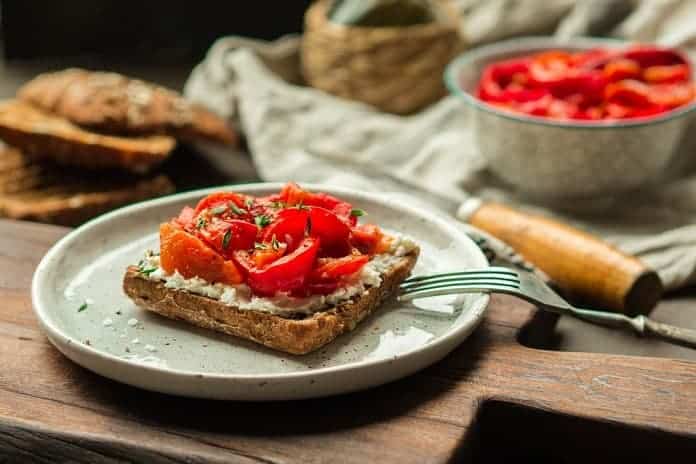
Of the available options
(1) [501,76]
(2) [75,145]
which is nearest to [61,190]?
(2) [75,145]

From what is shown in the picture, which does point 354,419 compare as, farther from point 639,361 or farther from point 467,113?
point 467,113

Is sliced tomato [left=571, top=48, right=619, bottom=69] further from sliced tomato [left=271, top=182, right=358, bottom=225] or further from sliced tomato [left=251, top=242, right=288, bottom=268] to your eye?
sliced tomato [left=251, top=242, right=288, bottom=268]

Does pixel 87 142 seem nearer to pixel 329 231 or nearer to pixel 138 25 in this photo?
pixel 329 231

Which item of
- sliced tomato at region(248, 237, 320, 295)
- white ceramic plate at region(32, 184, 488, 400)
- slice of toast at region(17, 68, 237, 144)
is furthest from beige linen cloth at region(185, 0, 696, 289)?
sliced tomato at region(248, 237, 320, 295)

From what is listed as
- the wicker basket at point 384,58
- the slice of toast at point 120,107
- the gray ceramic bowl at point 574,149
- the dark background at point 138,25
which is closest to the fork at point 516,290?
the gray ceramic bowl at point 574,149

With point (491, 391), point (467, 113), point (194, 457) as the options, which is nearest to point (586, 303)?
point (491, 391)

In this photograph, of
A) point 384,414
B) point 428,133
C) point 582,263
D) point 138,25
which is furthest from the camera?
point 138,25

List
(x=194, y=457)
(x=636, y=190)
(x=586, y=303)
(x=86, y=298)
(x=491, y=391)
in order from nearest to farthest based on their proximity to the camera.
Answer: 1. (x=194, y=457)
2. (x=491, y=391)
3. (x=86, y=298)
4. (x=586, y=303)
5. (x=636, y=190)
